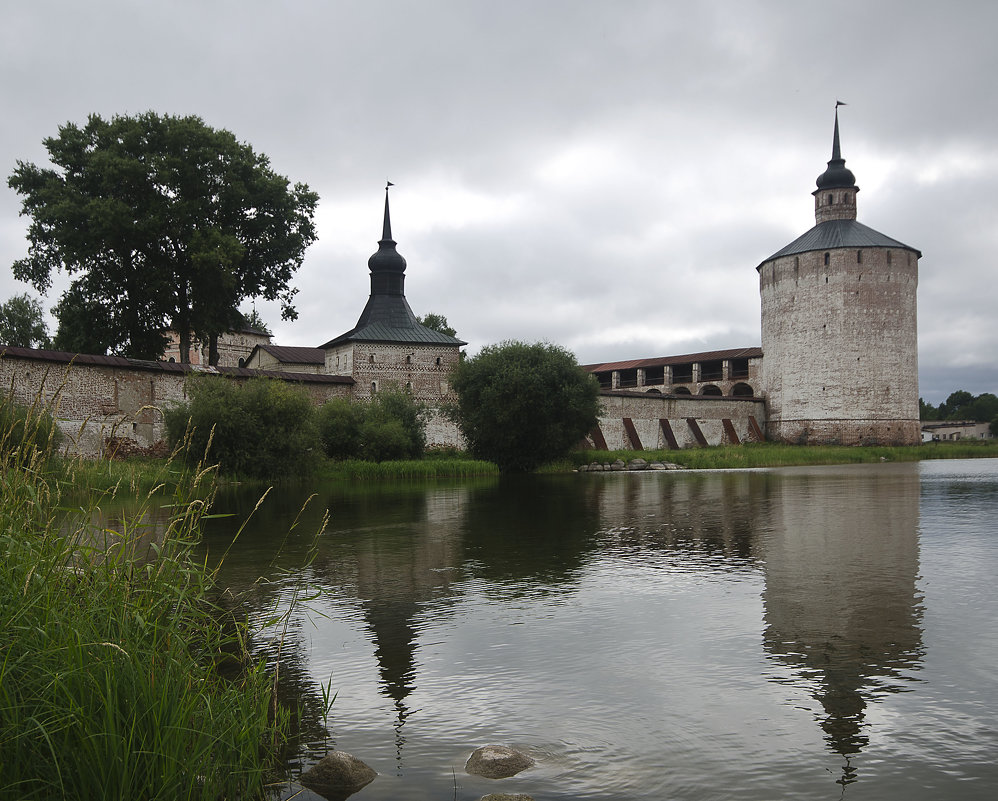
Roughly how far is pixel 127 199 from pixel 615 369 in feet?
114

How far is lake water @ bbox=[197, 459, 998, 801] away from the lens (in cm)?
328

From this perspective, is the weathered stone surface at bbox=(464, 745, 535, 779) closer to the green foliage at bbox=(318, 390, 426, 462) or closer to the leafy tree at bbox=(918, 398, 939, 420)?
the green foliage at bbox=(318, 390, 426, 462)

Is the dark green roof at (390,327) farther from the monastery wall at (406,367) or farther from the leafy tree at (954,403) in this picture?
the leafy tree at (954,403)

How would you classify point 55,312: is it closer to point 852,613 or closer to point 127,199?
point 127,199

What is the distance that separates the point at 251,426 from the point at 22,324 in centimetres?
3123

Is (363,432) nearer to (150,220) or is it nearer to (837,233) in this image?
(150,220)

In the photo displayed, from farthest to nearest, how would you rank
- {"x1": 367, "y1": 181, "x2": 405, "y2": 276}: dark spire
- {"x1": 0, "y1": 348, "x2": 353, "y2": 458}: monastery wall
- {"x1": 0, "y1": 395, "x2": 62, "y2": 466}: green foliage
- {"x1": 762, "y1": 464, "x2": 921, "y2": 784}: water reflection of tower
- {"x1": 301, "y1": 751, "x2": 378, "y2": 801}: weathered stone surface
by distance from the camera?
{"x1": 367, "y1": 181, "x2": 405, "y2": 276}: dark spire, {"x1": 0, "y1": 348, "x2": 353, "y2": 458}: monastery wall, {"x1": 762, "y1": 464, "x2": 921, "y2": 784}: water reflection of tower, {"x1": 0, "y1": 395, "x2": 62, "y2": 466}: green foliage, {"x1": 301, "y1": 751, "x2": 378, "y2": 801}: weathered stone surface

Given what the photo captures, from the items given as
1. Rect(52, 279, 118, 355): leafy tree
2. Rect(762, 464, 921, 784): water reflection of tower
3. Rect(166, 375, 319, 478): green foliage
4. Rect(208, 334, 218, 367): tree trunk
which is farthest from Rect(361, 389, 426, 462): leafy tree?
Rect(762, 464, 921, 784): water reflection of tower

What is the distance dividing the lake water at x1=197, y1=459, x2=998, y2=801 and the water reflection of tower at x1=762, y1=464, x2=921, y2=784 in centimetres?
2

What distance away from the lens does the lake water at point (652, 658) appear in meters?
3.28

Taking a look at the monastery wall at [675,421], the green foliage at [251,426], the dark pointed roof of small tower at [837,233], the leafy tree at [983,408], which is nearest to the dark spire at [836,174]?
the dark pointed roof of small tower at [837,233]

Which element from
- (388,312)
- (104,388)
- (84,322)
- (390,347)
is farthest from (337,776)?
(388,312)

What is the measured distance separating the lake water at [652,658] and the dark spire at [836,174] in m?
41.2

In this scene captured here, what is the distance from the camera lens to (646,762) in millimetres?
3348
